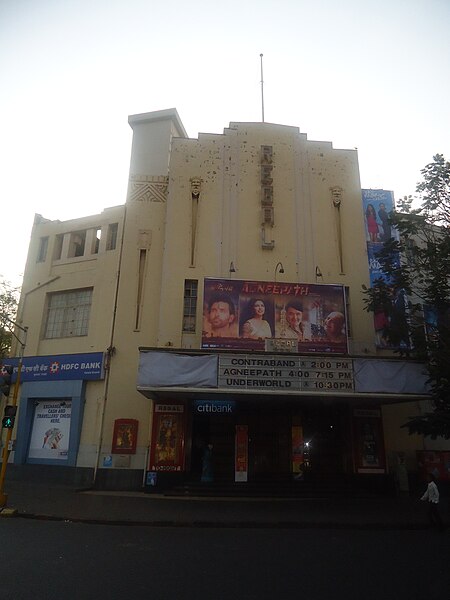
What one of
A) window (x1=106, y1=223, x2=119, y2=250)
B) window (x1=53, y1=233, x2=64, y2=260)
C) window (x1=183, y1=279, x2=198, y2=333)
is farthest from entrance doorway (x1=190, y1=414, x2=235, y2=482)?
window (x1=53, y1=233, x2=64, y2=260)

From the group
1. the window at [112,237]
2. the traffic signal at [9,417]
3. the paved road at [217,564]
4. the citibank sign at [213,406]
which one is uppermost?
the window at [112,237]

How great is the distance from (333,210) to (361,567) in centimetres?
1607

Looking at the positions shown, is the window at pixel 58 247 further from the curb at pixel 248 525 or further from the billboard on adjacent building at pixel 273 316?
the curb at pixel 248 525

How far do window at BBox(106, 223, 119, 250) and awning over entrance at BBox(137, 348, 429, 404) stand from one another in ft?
24.6

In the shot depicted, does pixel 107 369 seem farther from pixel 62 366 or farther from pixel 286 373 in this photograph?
pixel 286 373

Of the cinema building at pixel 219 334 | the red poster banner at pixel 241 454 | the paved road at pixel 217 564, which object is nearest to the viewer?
A: the paved road at pixel 217 564

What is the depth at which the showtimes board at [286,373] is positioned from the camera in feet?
51.4

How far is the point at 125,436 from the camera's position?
18203 mm

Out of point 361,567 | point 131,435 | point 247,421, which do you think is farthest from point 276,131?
point 361,567

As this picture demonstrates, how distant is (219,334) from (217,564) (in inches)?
400

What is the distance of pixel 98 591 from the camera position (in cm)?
593

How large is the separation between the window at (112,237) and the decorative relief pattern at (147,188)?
1.52 m

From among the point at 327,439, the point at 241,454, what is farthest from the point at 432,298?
the point at 241,454

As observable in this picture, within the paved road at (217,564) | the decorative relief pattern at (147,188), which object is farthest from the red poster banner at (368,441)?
the decorative relief pattern at (147,188)
